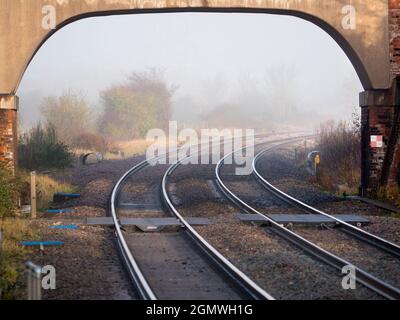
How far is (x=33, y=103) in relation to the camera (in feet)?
301

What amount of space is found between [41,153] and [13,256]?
55.9ft

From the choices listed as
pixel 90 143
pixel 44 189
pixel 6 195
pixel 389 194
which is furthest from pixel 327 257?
pixel 90 143

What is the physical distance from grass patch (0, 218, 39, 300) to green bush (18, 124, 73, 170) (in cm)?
1231

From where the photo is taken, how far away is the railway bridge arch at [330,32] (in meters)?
17.3

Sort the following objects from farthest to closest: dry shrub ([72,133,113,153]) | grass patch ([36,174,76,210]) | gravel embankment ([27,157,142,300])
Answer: dry shrub ([72,133,113,153]) → grass patch ([36,174,76,210]) → gravel embankment ([27,157,142,300])

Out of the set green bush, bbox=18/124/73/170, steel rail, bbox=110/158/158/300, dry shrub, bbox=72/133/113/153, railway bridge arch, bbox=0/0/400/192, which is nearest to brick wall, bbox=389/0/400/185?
railway bridge arch, bbox=0/0/400/192

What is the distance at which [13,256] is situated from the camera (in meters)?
10.9

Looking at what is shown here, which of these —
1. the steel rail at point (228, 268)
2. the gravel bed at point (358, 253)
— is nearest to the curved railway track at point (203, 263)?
the steel rail at point (228, 268)

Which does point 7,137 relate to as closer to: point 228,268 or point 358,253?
point 228,268

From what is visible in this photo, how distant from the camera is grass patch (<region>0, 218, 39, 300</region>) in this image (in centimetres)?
874

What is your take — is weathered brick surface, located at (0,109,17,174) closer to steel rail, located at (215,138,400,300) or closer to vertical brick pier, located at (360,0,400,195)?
steel rail, located at (215,138,400,300)

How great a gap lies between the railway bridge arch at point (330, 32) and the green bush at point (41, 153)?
917cm
